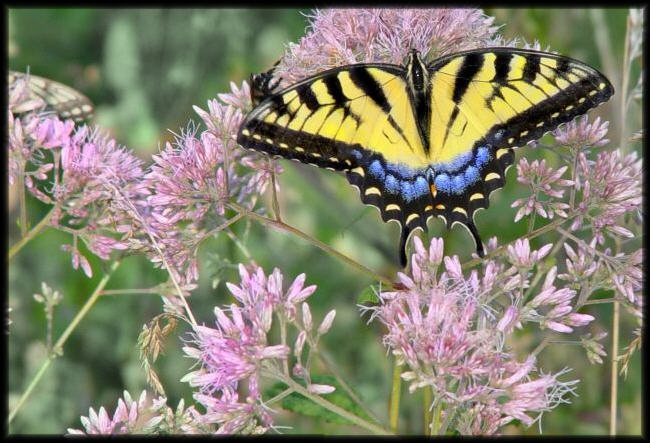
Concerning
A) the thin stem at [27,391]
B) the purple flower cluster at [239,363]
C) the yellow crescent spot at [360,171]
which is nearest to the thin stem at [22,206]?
the thin stem at [27,391]

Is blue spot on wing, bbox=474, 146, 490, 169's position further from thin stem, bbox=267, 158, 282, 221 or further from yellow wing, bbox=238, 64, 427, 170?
thin stem, bbox=267, 158, 282, 221

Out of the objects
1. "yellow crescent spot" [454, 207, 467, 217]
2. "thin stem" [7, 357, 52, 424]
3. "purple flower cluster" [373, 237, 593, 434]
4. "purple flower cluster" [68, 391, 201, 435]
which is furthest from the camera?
"yellow crescent spot" [454, 207, 467, 217]

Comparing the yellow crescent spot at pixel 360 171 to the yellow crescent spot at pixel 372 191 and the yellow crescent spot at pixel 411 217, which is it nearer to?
the yellow crescent spot at pixel 372 191

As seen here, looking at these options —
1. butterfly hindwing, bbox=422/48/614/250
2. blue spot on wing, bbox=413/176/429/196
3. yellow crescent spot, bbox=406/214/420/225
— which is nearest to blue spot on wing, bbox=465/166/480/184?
butterfly hindwing, bbox=422/48/614/250

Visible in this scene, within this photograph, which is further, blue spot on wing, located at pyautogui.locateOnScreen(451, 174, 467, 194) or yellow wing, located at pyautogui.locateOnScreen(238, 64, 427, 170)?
blue spot on wing, located at pyautogui.locateOnScreen(451, 174, 467, 194)

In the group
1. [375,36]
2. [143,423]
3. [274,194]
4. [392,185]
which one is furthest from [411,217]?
[143,423]

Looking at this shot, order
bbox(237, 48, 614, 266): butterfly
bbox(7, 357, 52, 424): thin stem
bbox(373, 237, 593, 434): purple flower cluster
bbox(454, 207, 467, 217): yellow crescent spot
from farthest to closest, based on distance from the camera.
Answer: bbox(454, 207, 467, 217): yellow crescent spot, bbox(237, 48, 614, 266): butterfly, bbox(7, 357, 52, 424): thin stem, bbox(373, 237, 593, 434): purple flower cluster

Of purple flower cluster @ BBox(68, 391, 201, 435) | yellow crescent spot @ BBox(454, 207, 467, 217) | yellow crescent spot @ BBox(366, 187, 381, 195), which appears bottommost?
purple flower cluster @ BBox(68, 391, 201, 435)

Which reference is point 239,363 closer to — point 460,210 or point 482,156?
point 460,210

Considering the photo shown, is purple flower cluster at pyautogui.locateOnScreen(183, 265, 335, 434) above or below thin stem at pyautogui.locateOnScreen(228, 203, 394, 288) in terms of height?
below
